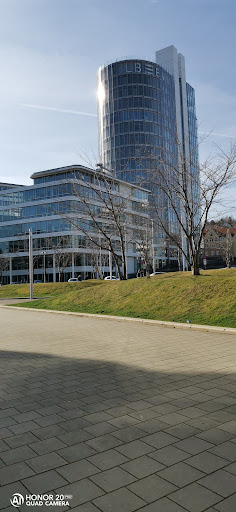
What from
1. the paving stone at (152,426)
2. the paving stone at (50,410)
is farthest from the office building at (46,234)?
the paving stone at (152,426)

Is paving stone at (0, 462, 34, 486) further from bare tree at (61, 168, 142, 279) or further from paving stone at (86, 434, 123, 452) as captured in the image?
bare tree at (61, 168, 142, 279)

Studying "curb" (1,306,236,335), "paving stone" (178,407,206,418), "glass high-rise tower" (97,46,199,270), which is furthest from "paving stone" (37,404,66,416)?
"glass high-rise tower" (97,46,199,270)

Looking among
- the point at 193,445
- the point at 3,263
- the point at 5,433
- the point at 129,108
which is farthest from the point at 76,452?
the point at 129,108

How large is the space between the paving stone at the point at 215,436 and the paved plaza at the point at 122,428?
0.03 feet

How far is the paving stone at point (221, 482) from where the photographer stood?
9.97ft

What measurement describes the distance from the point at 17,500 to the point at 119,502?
0.80 metres

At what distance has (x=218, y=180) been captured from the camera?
17922 millimetres

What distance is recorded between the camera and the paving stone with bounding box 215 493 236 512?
281 centimetres

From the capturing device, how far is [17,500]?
118 inches

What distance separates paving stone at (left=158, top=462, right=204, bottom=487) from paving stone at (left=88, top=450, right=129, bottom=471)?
0.43m

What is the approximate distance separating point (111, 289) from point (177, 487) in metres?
16.7

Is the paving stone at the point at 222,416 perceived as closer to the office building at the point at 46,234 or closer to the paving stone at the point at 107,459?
the paving stone at the point at 107,459

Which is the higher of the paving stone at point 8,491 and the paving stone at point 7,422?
the paving stone at point 8,491

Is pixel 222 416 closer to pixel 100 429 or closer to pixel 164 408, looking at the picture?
pixel 164 408
